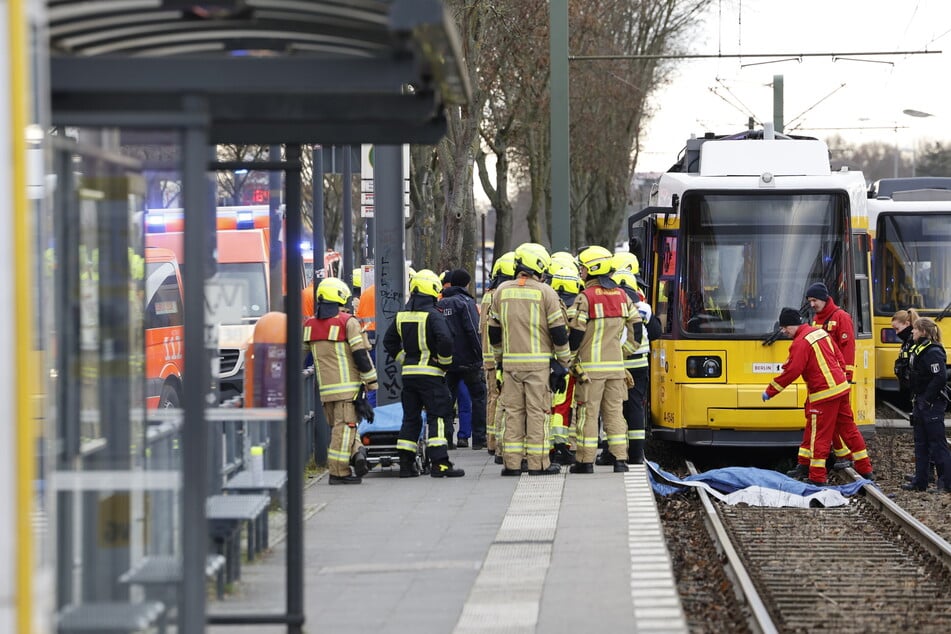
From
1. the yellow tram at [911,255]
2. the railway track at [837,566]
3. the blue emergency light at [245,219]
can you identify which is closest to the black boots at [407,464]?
the railway track at [837,566]

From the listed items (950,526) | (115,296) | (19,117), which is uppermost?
(19,117)

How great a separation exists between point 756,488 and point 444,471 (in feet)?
8.95

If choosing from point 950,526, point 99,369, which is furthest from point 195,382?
point 950,526

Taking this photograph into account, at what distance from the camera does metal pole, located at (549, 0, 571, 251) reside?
65.0ft

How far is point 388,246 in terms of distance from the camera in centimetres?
1678

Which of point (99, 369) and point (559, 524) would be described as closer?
point (99, 369)

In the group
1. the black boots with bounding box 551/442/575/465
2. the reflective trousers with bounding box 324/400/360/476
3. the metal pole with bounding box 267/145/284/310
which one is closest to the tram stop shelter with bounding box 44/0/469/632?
the metal pole with bounding box 267/145/284/310

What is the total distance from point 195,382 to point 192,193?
2.02 ft

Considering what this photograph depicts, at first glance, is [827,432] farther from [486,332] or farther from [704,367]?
[486,332]

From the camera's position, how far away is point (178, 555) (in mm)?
5789

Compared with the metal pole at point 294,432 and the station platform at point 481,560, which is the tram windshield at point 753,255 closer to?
the station platform at point 481,560

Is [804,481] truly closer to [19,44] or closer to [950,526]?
[950,526]

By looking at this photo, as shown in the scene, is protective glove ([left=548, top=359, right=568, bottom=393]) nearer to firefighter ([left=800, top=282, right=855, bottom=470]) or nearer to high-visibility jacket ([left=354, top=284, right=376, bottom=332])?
firefighter ([left=800, top=282, right=855, bottom=470])

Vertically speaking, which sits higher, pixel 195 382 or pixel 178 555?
pixel 195 382
